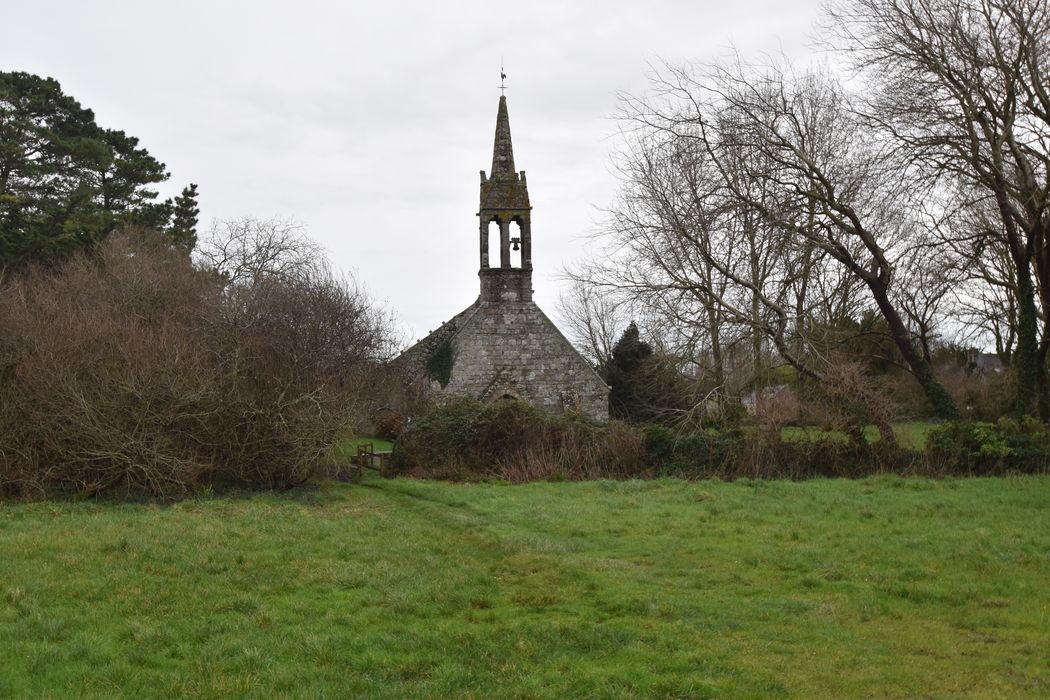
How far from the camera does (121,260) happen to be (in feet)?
95.9

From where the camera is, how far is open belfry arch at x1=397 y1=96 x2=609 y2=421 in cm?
2678

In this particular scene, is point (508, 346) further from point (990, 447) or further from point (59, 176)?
point (59, 176)

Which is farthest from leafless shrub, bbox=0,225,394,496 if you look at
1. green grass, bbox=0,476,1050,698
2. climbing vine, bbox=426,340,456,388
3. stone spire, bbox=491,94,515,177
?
stone spire, bbox=491,94,515,177

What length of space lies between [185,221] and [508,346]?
19.3 m

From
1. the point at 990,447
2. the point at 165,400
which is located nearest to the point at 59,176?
the point at 165,400

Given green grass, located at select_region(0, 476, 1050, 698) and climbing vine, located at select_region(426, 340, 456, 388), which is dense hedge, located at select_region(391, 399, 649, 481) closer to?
climbing vine, located at select_region(426, 340, 456, 388)

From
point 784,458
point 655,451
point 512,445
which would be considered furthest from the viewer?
point 512,445

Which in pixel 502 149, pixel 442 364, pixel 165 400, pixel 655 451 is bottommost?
pixel 655 451

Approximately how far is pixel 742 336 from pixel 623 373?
14.4 metres

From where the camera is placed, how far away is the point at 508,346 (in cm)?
2706

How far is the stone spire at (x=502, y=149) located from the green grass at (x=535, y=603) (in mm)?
16379

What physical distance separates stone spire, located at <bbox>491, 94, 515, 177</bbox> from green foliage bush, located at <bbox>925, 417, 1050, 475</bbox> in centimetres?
1487

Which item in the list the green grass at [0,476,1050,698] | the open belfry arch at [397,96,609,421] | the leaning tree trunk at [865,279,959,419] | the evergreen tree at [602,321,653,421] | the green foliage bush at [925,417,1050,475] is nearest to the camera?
the green grass at [0,476,1050,698]

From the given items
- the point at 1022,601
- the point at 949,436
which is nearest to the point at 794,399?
the point at 949,436
